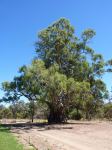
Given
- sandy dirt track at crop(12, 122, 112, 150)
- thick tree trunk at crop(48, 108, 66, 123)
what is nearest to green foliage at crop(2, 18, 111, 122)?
thick tree trunk at crop(48, 108, 66, 123)

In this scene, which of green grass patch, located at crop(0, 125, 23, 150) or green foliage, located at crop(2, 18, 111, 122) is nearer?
green grass patch, located at crop(0, 125, 23, 150)

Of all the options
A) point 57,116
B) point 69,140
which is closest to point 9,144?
point 69,140

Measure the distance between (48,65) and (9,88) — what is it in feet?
21.4

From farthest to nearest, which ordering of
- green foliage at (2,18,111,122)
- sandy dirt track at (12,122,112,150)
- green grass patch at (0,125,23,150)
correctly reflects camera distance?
1. green foliage at (2,18,111,122)
2. sandy dirt track at (12,122,112,150)
3. green grass patch at (0,125,23,150)

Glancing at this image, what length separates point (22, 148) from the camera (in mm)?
22188

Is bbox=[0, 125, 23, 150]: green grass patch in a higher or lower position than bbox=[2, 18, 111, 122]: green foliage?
lower

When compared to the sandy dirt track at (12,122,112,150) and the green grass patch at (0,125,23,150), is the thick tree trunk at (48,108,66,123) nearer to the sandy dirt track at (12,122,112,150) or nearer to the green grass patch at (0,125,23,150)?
the sandy dirt track at (12,122,112,150)

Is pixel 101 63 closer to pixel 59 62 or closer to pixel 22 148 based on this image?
pixel 59 62

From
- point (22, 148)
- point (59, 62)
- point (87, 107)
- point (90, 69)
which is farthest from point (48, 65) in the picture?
point (22, 148)

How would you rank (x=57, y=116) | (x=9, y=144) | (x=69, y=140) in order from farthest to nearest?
(x=57, y=116) → (x=69, y=140) → (x=9, y=144)

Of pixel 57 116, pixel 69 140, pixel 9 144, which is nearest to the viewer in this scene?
pixel 9 144

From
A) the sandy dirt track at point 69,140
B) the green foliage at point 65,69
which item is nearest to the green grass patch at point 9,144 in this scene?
the sandy dirt track at point 69,140

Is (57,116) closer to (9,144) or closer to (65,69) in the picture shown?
(65,69)

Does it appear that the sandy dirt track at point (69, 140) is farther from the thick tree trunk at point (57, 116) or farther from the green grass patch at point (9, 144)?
the thick tree trunk at point (57, 116)
